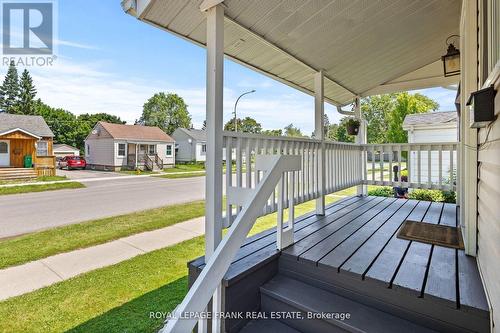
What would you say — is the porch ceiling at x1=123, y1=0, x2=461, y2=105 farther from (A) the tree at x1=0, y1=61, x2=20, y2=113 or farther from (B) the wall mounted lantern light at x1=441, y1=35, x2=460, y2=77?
(A) the tree at x1=0, y1=61, x2=20, y2=113

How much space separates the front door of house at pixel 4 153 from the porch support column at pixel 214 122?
19284 millimetres

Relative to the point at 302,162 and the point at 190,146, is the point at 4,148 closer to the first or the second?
the point at 190,146

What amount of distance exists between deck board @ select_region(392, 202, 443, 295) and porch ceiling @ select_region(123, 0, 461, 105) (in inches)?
87.9

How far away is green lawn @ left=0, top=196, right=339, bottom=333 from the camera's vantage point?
2148 millimetres

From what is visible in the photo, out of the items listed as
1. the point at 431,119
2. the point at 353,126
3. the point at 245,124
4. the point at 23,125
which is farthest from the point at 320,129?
the point at 245,124

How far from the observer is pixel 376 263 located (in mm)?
1939

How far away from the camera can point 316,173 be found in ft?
11.3

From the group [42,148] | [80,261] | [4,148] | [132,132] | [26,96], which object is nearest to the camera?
[80,261]

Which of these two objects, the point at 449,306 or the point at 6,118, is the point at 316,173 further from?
the point at 6,118

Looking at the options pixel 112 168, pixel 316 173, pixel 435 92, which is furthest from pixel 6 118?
pixel 435 92

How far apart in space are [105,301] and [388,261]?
8.42 ft

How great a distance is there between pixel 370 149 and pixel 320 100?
2.25m

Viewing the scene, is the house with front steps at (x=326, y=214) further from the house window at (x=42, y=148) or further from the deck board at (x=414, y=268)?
the house window at (x=42, y=148)
